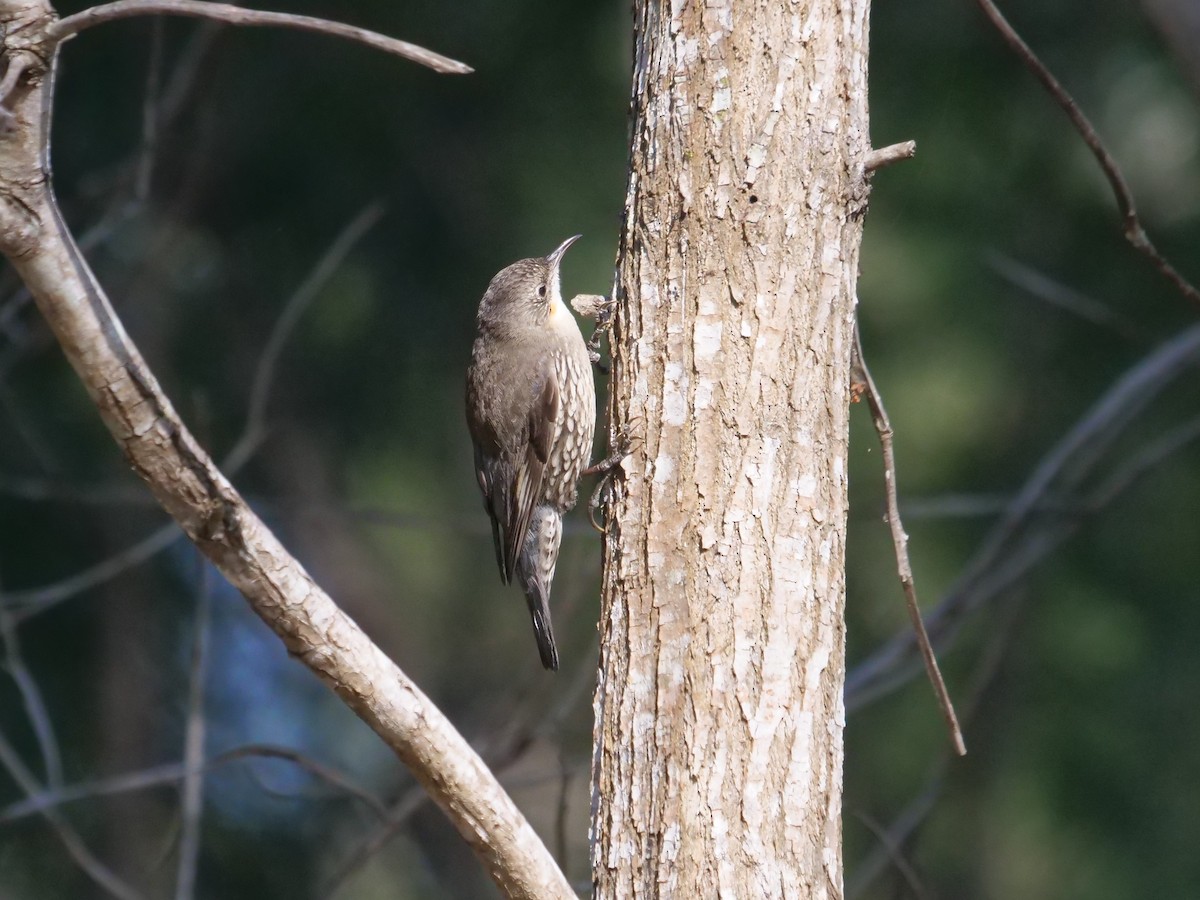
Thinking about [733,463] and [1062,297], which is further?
[1062,297]

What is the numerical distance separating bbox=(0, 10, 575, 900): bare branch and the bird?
159 cm

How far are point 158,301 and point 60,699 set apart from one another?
1.59 meters

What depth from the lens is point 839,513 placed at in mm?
2014

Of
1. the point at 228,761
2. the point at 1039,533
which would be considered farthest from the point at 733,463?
the point at 1039,533

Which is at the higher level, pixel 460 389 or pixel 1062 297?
pixel 1062 297

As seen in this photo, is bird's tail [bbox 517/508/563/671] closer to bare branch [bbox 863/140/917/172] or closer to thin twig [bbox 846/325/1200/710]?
thin twig [bbox 846/325/1200/710]

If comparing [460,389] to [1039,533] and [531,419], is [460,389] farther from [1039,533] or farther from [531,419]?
[1039,533]

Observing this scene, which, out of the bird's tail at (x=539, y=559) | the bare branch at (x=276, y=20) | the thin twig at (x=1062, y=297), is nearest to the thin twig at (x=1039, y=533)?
the thin twig at (x=1062, y=297)

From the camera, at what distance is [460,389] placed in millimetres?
5414

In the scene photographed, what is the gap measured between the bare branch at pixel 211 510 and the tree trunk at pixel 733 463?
22cm

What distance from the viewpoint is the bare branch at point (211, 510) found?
1464 millimetres

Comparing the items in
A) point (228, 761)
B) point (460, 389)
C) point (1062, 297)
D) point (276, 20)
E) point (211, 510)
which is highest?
point (276, 20)

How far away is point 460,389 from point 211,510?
12.5ft

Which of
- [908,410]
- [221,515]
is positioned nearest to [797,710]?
[221,515]
